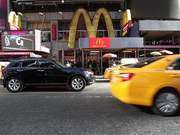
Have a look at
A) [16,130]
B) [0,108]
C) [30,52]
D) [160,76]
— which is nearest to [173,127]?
[160,76]

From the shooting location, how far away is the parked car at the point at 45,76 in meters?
20.5

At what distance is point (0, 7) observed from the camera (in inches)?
1693

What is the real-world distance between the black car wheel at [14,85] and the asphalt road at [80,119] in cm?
527

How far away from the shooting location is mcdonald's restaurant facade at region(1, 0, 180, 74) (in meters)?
42.0

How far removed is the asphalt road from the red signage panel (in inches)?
970

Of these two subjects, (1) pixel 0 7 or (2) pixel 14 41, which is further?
(1) pixel 0 7

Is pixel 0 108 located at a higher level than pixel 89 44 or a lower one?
lower

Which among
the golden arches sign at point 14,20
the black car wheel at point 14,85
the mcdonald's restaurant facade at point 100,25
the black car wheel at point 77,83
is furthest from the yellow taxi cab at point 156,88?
the golden arches sign at point 14,20

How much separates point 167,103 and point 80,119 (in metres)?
2.20

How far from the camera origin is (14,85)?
20609 mm

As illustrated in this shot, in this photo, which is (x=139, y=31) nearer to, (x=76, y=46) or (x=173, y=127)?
(x=76, y=46)

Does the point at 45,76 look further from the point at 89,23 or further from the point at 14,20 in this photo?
the point at 89,23

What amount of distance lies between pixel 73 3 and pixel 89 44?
20.9 ft

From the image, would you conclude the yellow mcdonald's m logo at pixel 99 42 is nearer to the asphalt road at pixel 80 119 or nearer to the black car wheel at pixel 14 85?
the black car wheel at pixel 14 85
